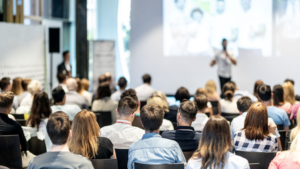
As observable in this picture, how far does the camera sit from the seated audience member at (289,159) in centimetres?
232

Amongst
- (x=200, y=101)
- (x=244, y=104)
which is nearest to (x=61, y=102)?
(x=200, y=101)

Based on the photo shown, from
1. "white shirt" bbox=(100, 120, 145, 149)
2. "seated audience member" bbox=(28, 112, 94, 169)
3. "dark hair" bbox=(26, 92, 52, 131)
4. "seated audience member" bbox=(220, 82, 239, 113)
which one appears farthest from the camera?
"seated audience member" bbox=(220, 82, 239, 113)

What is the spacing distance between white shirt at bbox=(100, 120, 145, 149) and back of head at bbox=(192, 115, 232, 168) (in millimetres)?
1029

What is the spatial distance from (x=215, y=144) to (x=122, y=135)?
1171 millimetres

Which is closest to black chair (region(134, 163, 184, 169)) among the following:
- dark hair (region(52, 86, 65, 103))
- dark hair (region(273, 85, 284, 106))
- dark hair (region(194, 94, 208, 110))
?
dark hair (region(194, 94, 208, 110))

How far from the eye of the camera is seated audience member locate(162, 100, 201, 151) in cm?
291

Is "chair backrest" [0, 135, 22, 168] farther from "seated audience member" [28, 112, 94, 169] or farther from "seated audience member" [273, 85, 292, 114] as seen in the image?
"seated audience member" [273, 85, 292, 114]

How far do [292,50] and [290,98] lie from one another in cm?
410

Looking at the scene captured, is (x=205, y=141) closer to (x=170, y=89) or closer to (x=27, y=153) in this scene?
(x=27, y=153)

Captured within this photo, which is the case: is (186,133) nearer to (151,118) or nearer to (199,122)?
(151,118)

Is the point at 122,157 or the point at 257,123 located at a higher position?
the point at 257,123

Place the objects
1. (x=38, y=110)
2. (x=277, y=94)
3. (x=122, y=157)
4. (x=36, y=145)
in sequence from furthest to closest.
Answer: (x=277, y=94) → (x=38, y=110) → (x=36, y=145) → (x=122, y=157)

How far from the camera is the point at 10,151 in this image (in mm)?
3076

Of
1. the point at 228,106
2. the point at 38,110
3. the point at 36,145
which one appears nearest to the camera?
the point at 36,145
